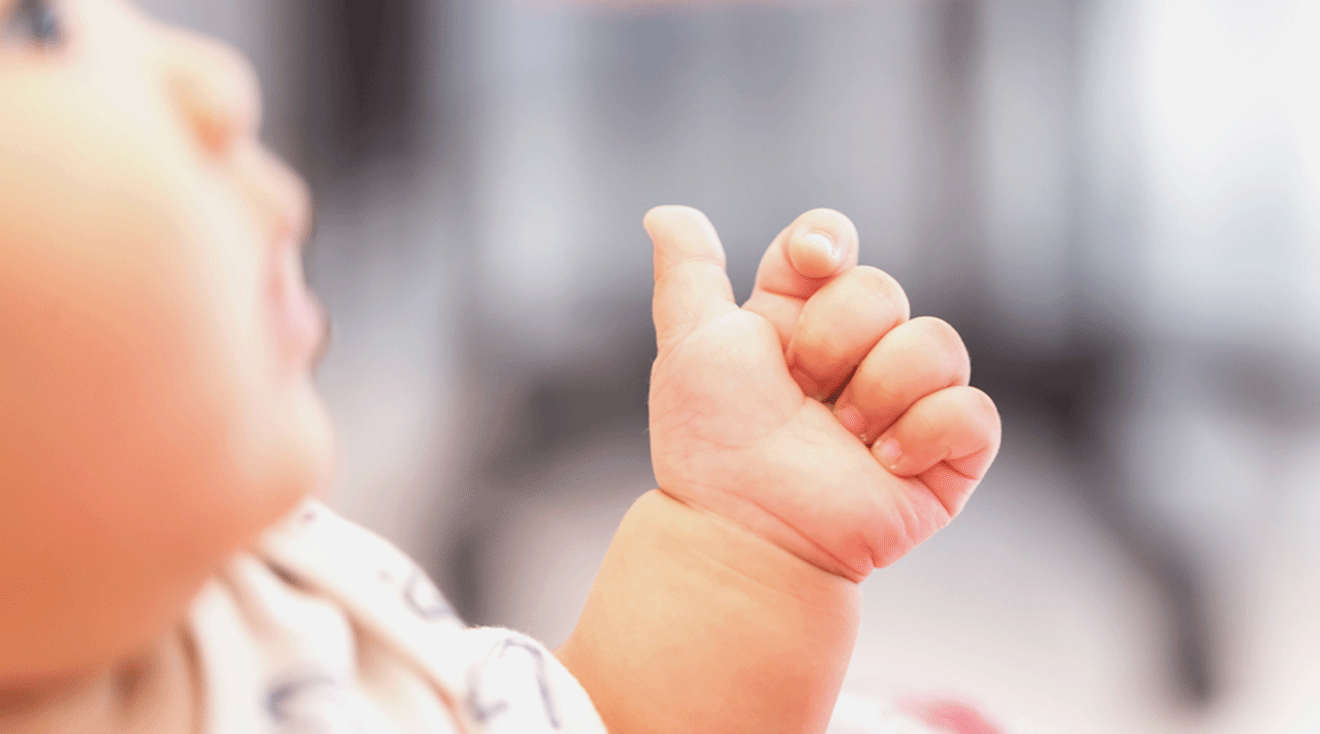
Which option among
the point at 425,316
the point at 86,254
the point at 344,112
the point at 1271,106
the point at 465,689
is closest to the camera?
the point at 86,254

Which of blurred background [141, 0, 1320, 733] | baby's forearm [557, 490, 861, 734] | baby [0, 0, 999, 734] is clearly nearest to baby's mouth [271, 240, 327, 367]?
baby [0, 0, 999, 734]

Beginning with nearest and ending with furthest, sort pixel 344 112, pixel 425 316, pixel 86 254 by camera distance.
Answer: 1. pixel 86 254
2. pixel 344 112
3. pixel 425 316

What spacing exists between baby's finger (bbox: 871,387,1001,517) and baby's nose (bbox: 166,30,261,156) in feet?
0.80

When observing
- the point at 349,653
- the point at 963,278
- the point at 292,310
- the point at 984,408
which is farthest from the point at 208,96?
the point at 963,278

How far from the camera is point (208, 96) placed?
0.19m

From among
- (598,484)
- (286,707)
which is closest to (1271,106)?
(598,484)

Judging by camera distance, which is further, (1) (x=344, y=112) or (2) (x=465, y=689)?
(1) (x=344, y=112)

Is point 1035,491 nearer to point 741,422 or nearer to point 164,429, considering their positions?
point 741,422

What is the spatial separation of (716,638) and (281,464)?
173 millimetres

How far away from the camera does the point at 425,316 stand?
2.21 feet

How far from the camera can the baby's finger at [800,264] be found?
356mm

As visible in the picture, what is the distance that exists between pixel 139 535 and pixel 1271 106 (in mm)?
969

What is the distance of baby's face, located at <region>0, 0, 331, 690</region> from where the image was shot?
0.53ft

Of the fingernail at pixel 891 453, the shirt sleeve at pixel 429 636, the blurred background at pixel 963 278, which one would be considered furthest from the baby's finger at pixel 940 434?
the blurred background at pixel 963 278
